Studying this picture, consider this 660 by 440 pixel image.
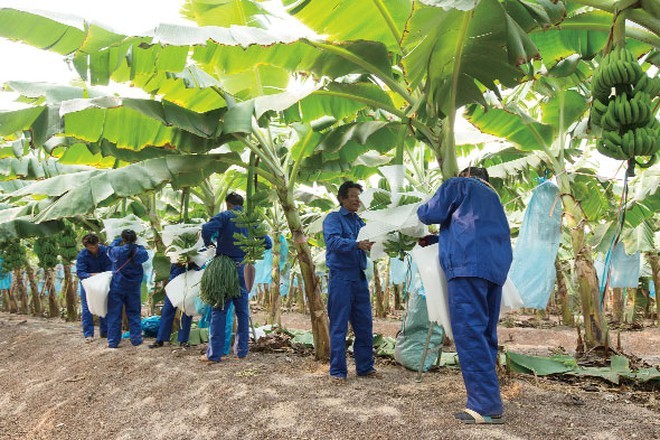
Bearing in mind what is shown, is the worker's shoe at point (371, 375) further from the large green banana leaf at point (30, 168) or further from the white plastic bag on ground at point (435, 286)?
the large green banana leaf at point (30, 168)

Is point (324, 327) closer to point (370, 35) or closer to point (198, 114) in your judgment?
point (198, 114)

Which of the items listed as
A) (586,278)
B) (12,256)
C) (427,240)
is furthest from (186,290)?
(12,256)

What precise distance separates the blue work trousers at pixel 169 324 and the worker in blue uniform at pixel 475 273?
496 cm

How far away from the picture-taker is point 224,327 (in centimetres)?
589

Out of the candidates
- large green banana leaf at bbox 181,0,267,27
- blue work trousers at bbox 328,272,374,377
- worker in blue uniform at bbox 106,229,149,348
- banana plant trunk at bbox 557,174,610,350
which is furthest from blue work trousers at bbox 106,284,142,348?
banana plant trunk at bbox 557,174,610,350

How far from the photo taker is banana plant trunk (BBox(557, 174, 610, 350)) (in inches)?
223

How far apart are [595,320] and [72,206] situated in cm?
573

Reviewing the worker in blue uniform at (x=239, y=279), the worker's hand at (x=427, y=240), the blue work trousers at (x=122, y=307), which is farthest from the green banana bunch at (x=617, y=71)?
the blue work trousers at (x=122, y=307)

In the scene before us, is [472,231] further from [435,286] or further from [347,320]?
[347,320]

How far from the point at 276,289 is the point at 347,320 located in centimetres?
615

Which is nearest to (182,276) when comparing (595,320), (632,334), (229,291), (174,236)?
(174,236)

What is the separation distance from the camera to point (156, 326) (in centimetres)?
870

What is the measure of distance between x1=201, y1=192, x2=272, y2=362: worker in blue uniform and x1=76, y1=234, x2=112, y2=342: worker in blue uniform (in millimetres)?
3575

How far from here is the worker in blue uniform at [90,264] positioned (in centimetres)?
849
